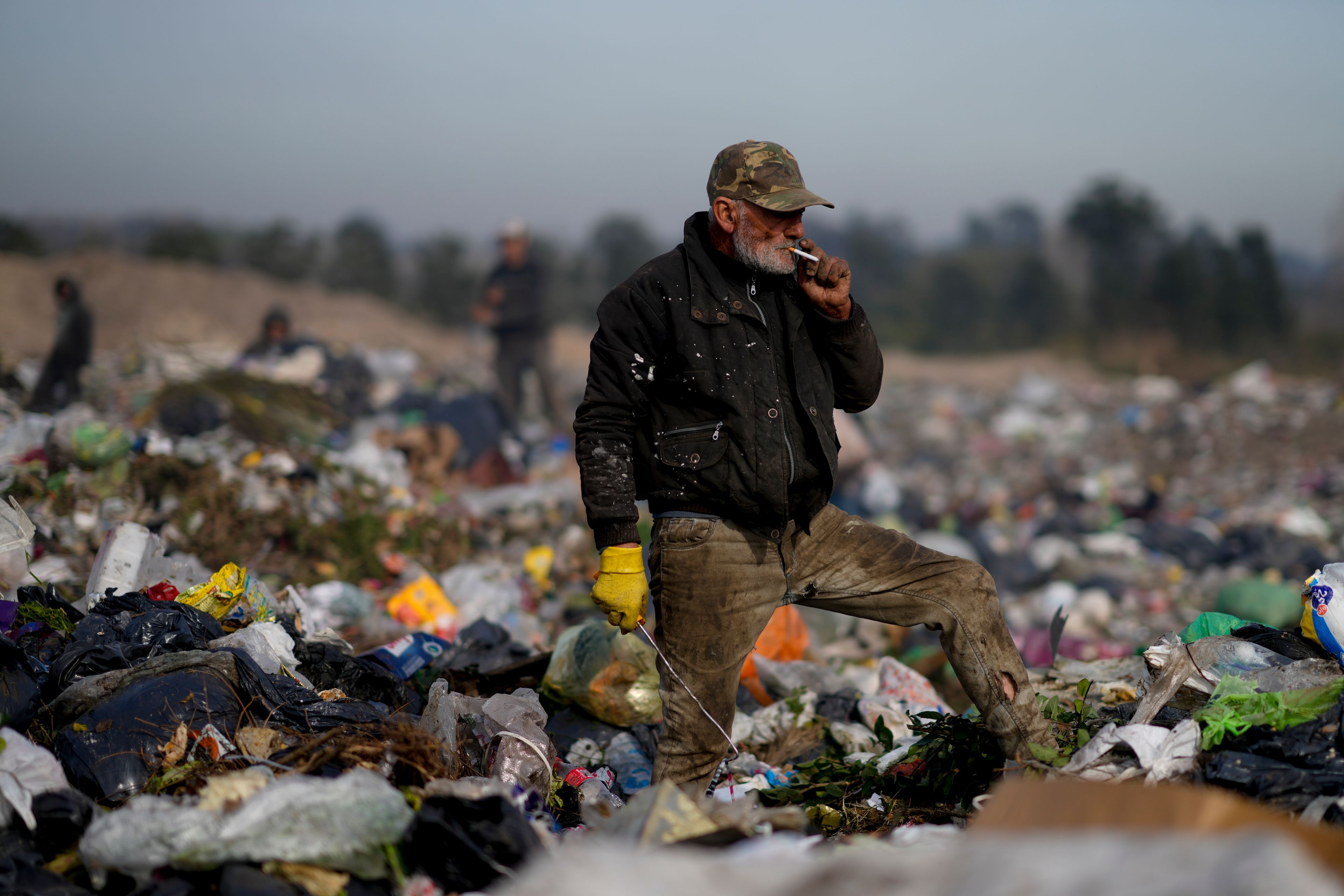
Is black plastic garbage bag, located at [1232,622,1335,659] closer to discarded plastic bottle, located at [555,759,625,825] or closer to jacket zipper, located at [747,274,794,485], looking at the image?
jacket zipper, located at [747,274,794,485]

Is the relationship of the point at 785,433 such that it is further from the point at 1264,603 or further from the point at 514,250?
the point at 514,250

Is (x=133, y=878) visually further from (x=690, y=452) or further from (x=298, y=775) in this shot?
(x=690, y=452)

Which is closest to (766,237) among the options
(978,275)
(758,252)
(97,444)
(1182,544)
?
(758,252)

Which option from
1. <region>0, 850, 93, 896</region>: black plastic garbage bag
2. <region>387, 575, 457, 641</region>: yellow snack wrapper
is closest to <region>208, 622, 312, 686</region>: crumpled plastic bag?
<region>0, 850, 93, 896</region>: black plastic garbage bag

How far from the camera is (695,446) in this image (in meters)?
2.67

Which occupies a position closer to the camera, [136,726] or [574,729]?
[136,726]

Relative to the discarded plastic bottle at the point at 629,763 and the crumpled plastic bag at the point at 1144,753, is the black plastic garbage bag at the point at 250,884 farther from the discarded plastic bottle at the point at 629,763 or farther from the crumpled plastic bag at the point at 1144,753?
the crumpled plastic bag at the point at 1144,753

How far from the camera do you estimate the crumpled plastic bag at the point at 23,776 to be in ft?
6.90

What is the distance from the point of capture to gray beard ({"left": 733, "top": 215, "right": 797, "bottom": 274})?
106 inches

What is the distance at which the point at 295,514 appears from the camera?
595cm

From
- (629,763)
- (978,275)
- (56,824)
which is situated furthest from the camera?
(978,275)

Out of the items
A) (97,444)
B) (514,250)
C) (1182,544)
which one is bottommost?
(1182,544)

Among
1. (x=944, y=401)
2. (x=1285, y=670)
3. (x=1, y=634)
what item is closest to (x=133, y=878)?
(x=1, y=634)

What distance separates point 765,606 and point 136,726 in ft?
5.67
